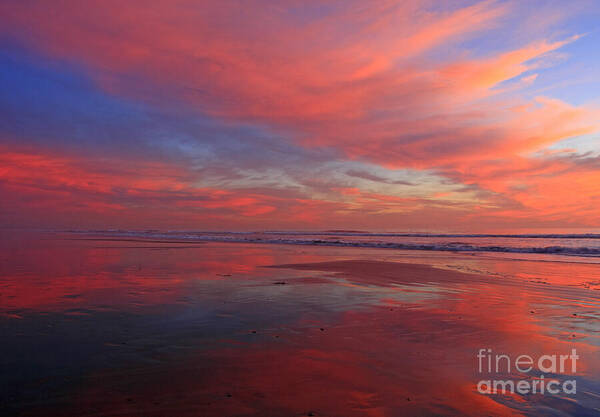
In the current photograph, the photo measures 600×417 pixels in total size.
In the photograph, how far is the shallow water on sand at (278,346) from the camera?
11.1 feet

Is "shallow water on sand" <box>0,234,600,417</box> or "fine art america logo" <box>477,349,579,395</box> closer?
"shallow water on sand" <box>0,234,600,417</box>

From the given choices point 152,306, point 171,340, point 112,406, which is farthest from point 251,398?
point 152,306

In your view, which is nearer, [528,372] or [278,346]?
[528,372]

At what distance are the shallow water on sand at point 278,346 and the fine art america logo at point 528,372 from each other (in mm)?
73

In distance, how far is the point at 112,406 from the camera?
320cm

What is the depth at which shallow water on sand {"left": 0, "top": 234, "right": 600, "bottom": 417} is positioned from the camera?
3.38 m

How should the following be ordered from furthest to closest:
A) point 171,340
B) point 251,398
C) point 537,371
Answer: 1. point 171,340
2. point 537,371
3. point 251,398

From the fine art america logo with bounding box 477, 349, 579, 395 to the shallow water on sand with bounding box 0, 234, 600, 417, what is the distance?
73 millimetres

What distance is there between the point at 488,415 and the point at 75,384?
161 inches

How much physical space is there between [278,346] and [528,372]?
3.17 metres

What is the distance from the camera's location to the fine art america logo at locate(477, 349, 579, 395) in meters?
3.78

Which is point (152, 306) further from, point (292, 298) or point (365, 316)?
point (365, 316)

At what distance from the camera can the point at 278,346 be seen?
4957 mm

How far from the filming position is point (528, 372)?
4227 mm
